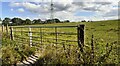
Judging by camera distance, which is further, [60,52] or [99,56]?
[60,52]

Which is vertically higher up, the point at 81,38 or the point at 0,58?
the point at 81,38

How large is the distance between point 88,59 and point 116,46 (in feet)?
2.82

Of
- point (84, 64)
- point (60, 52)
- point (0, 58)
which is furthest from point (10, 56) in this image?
point (84, 64)

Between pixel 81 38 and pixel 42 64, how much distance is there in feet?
5.18

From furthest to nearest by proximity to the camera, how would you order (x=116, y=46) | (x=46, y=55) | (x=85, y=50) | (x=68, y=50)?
(x=46, y=55) < (x=68, y=50) < (x=85, y=50) < (x=116, y=46)

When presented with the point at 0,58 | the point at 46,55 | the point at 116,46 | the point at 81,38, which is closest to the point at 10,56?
the point at 0,58

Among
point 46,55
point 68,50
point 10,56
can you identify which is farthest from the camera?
point 10,56

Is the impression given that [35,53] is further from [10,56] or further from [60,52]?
[60,52]

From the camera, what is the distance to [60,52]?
802cm

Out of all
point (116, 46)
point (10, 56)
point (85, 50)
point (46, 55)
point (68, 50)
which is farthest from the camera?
point (10, 56)

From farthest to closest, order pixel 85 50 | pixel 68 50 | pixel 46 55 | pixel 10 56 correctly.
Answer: pixel 10 56 → pixel 46 55 → pixel 68 50 → pixel 85 50

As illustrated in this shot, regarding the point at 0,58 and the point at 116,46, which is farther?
the point at 0,58

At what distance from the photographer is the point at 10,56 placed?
9641 mm

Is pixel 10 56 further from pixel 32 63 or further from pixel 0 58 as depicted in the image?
pixel 32 63
